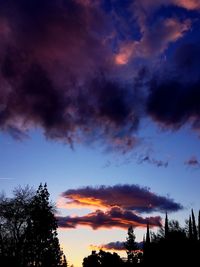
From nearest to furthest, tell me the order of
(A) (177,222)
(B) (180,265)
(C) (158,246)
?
(B) (180,265)
(C) (158,246)
(A) (177,222)

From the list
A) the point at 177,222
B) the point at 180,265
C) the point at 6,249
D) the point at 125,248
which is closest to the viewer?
the point at 180,265

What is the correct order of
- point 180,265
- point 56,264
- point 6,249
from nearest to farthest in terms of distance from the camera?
point 180,265, point 6,249, point 56,264

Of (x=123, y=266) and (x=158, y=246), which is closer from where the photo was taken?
(x=158, y=246)

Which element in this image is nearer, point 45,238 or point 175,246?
point 175,246

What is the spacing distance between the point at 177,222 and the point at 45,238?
34.3m

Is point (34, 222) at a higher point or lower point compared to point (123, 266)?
higher

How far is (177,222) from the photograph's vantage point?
310 feet

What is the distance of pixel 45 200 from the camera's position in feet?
249

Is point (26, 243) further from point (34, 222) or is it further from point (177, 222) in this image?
point (177, 222)

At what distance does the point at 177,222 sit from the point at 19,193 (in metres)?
41.0

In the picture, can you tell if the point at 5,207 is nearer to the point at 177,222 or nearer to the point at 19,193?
the point at 19,193

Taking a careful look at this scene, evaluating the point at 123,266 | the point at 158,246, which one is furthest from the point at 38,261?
the point at 158,246

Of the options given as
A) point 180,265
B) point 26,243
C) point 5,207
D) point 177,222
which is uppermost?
point 177,222

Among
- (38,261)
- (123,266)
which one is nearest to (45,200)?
(38,261)
